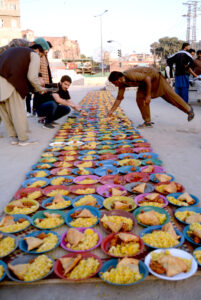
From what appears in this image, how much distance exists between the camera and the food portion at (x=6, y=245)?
1.74 meters

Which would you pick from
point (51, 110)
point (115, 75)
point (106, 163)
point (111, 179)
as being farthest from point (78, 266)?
point (51, 110)

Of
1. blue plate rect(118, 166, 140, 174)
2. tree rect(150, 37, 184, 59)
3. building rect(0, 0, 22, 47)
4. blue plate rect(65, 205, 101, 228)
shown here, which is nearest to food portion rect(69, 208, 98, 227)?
blue plate rect(65, 205, 101, 228)

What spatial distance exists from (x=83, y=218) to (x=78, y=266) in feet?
1.81

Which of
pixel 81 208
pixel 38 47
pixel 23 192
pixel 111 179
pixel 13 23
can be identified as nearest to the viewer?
pixel 81 208

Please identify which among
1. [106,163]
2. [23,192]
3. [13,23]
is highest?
[13,23]

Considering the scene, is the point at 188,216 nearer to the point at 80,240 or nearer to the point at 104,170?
the point at 80,240

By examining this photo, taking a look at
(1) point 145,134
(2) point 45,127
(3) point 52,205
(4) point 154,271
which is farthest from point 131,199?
(2) point 45,127

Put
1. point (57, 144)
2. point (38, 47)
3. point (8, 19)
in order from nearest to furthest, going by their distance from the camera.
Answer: point (57, 144) → point (38, 47) → point (8, 19)

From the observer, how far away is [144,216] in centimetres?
202

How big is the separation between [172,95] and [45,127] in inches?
115

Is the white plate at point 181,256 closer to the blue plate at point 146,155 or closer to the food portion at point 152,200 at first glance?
the food portion at point 152,200

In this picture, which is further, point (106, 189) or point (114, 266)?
point (106, 189)

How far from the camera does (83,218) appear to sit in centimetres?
210

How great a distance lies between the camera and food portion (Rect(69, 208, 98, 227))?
2031 mm
